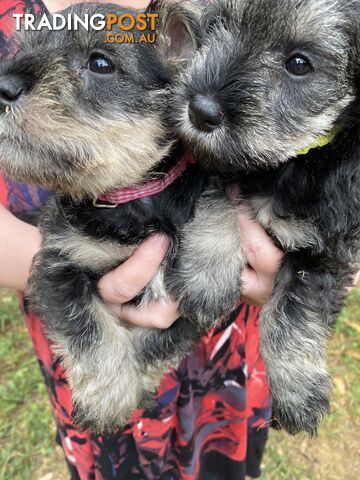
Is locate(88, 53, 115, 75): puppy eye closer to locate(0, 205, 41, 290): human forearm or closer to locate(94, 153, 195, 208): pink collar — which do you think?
locate(94, 153, 195, 208): pink collar

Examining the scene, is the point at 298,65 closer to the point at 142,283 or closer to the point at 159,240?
the point at 159,240

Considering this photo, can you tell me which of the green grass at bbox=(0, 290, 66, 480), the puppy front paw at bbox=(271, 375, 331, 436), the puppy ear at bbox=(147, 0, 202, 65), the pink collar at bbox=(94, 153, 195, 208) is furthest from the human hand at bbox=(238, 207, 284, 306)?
the green grass at bbox=(0, 290, 66, 480)

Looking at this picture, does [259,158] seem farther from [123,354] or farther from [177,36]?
[123,354]

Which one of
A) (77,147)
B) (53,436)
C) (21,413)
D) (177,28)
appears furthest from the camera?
(21,413)

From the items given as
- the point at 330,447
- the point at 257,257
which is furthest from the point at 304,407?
Answer: the point at 330,447

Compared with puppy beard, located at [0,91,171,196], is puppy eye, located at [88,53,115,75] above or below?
above

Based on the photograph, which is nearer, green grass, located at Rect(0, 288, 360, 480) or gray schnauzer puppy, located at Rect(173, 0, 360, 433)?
gray schnauzer puppy, located at Rect(173, 0, 360, 433)

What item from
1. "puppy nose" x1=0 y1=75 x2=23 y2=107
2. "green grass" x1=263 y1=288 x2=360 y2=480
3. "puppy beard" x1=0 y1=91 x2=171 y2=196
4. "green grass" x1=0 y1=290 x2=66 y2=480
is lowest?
"green grass" x1=0 y1=290 x2=66 y2=480
